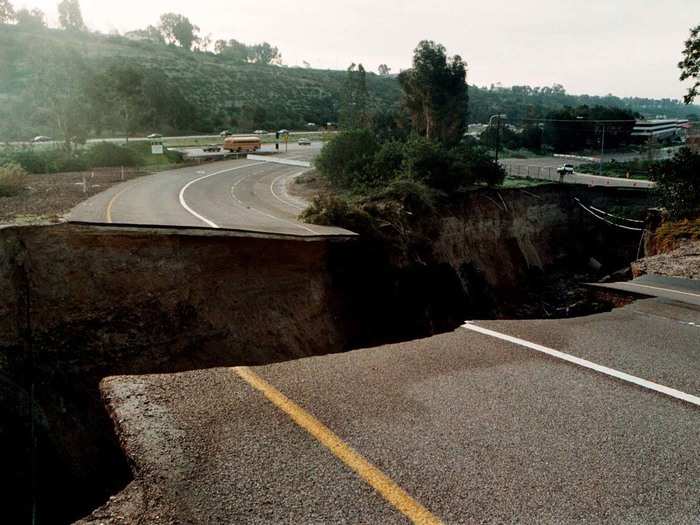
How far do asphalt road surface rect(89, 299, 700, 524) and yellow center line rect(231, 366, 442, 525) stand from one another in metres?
0.01

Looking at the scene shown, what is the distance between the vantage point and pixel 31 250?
1397 cm

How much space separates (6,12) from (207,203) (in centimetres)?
12788

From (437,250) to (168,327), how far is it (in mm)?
15952

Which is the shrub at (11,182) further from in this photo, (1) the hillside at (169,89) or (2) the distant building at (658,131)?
(2) the distant building at (658,131)

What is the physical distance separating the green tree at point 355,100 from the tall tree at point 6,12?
9260 centimetres

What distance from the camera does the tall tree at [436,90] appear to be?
50375 mm

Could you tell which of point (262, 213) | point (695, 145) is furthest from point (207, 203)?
point (695, 145)

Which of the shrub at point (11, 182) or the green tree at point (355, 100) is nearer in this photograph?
the shrub at point (11, 182)

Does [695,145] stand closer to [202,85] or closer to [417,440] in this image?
[417,440]

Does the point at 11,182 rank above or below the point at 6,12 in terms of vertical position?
below

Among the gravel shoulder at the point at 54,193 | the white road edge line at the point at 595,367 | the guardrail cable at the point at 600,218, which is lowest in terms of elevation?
the guardrail cable at the point at 600,218

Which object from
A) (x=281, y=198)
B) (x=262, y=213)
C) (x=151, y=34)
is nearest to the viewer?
(x=262, y=213)

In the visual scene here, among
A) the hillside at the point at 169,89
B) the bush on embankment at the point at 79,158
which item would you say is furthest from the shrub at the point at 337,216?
the hillside at the point at 169,89

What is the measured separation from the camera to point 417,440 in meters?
5.26
